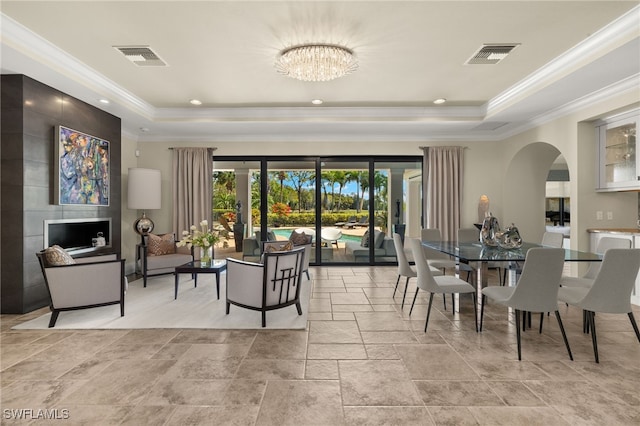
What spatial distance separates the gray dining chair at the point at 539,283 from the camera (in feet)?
8.34

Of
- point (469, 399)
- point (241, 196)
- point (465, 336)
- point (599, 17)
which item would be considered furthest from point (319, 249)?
point (599, 17)

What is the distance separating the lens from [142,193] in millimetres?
5578

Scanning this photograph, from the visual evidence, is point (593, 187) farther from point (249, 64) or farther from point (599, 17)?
point (249, 64)

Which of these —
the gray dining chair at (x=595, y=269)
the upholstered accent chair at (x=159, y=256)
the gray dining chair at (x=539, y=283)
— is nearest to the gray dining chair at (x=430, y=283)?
the gray dining chair at (x=539, y=283)

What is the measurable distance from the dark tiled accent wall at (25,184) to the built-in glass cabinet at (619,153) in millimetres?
6914

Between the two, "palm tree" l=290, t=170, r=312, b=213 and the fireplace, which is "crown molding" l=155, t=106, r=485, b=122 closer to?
"palm tree" l=290, t=170, r=312, b=213

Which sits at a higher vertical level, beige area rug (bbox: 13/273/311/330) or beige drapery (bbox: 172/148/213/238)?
beige drapery (bbox: 172/148/213/238)

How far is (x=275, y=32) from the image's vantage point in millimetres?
3023

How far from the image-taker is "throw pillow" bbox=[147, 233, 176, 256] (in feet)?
17.2

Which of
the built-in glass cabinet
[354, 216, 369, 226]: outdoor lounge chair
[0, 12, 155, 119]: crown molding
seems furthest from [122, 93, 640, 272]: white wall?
[0, 12, 155, 119]: crown molding

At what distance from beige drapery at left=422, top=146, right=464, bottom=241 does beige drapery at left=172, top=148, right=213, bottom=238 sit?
13.7 feet

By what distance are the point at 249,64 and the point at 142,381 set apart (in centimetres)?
315

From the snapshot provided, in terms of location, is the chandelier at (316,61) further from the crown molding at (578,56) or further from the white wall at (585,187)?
the white wall at (585,187)

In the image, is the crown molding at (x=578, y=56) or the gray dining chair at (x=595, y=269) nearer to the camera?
the crown molding at (x=578, y=56)
